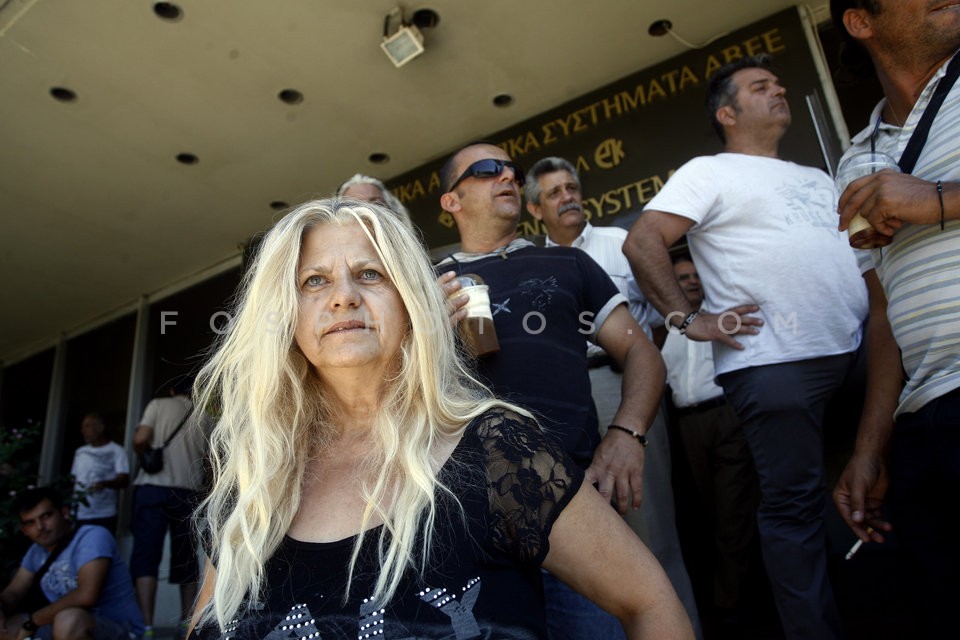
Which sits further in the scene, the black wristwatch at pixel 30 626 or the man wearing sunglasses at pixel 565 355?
the black wristwatch at pixel 30 626

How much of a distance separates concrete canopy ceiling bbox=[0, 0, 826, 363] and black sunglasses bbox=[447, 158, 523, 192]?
78.5 inches

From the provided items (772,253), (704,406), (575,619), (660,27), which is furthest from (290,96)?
(575,619)

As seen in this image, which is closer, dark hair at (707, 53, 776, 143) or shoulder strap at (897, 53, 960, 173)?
shoulder strap at (897, 53, 960, 173)

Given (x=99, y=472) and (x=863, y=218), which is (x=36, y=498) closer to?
(x=99, y=472)

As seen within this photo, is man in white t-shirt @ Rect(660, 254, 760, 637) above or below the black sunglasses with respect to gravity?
below

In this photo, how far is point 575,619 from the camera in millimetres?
1707

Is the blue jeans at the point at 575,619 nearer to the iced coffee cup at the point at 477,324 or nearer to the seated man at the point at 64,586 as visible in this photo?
the iced coffee cup at the point at 477,324

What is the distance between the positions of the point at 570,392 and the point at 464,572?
824mm

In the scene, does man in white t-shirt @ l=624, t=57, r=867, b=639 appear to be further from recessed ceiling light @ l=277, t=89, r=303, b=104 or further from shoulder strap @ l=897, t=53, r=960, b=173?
recessed ceiling light @ l=277, t=89, r=303, b=104

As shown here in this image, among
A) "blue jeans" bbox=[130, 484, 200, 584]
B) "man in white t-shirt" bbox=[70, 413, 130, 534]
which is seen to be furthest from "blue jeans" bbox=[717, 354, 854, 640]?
"man in white t-shirt" bbox=[70, 413, 130, 534]

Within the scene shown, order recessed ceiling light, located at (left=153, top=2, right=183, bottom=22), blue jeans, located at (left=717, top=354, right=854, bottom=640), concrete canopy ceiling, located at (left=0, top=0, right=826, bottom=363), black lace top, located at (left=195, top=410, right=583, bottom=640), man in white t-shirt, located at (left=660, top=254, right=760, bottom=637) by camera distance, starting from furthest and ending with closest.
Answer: concrete canopy ceiling, located at (left=0, top=0, right=826, bottom=363) → recessed ceiling light, located at (left=153, top=2, right=183, bottom=22) → man in white t-shirt, located at (left=660, top=254, right=760, bottom=637) → blue jeans, located at (left=717, top=354, right=854, bottom=640) → black lace top, located at (left=195, top=410, right=583, bottom=640)

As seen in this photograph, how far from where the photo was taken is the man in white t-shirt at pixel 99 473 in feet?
20.3

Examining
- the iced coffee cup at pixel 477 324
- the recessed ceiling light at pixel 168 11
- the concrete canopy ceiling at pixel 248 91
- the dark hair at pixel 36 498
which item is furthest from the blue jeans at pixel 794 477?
the dark hair at pixel 36 498

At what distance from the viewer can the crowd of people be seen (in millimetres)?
1230
